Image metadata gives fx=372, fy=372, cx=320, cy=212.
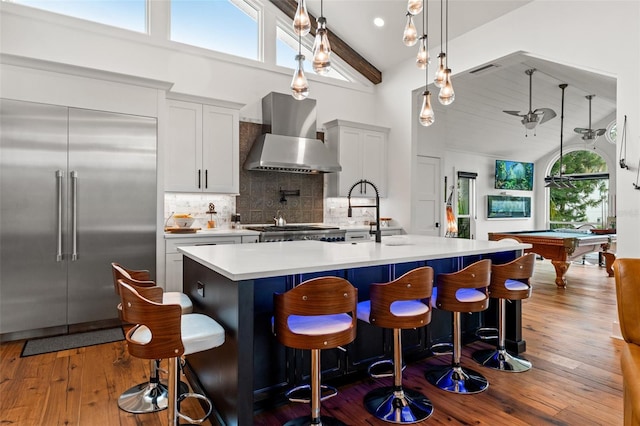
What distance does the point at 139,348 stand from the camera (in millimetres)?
1827

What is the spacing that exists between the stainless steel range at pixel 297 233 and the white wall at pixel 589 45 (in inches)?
107

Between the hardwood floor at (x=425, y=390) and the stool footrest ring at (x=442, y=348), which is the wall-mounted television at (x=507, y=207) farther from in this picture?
the stool footrest ring at (x=442, y=348)

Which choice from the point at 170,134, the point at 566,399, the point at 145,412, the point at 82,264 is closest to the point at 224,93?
the point at 170,134

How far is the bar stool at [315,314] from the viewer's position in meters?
1.90

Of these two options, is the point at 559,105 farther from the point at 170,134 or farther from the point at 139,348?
the point at 139,348

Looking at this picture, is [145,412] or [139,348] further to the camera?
[145,412]

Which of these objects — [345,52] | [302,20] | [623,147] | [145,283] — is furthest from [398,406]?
[345,52]

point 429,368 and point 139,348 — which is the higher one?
point 139,348

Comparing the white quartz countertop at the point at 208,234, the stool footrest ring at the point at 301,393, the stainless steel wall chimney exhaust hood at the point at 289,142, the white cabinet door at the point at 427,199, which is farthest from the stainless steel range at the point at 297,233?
the stool footrest ring at the point at 301,393

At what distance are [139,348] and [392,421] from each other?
148cm

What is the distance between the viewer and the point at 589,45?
3.91 metres

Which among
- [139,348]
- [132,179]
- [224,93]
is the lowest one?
[139,348]

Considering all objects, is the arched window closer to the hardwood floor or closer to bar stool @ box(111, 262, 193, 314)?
the hardwood floor

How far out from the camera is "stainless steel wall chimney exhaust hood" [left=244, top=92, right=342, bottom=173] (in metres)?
5.11
